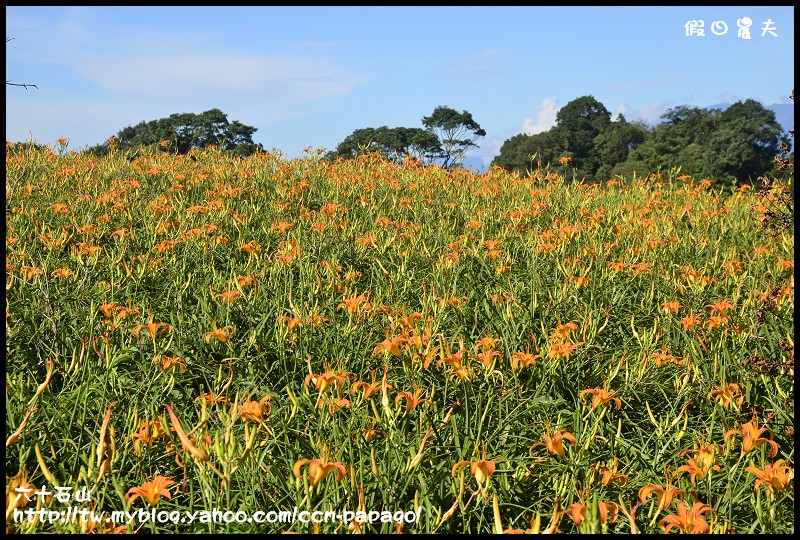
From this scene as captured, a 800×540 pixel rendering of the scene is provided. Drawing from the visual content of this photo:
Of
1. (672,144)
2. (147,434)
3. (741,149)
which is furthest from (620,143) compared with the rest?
(147,434)

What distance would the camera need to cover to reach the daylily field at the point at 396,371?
1.68 m

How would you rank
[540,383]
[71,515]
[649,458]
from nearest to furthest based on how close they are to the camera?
1. [71,515]
2. [649,458]
3. [540,383]

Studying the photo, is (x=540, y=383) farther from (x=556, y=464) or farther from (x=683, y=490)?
(x=683, y=490)

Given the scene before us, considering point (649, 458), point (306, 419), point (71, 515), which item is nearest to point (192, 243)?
point (306, 419)

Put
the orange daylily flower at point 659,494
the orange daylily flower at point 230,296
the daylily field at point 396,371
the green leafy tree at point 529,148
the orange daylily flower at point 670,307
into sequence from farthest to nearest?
the green leafy tree at point 529,148 < the orange daylily flower at point 670,307 < the orange daylily flower at point 230,296 < the daylily field at point 396,371 < the orange daylily flower at point 659,494

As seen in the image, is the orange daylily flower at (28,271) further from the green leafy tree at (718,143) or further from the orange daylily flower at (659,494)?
the green leafy tree at (718,143)

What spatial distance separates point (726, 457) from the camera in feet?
6.17

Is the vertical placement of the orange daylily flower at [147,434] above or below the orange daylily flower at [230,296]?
below

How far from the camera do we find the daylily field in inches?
66.2

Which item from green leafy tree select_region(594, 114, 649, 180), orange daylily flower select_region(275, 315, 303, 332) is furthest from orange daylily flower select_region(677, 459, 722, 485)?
green leafy tree select_region(594, 114, 649, 180)

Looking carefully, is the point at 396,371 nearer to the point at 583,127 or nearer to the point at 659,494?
the point at 659,494

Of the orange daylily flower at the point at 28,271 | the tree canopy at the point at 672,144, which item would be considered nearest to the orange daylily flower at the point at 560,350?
the orange daylily flower at the point at 28,271

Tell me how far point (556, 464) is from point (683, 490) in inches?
13.5

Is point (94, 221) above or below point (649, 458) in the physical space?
above
